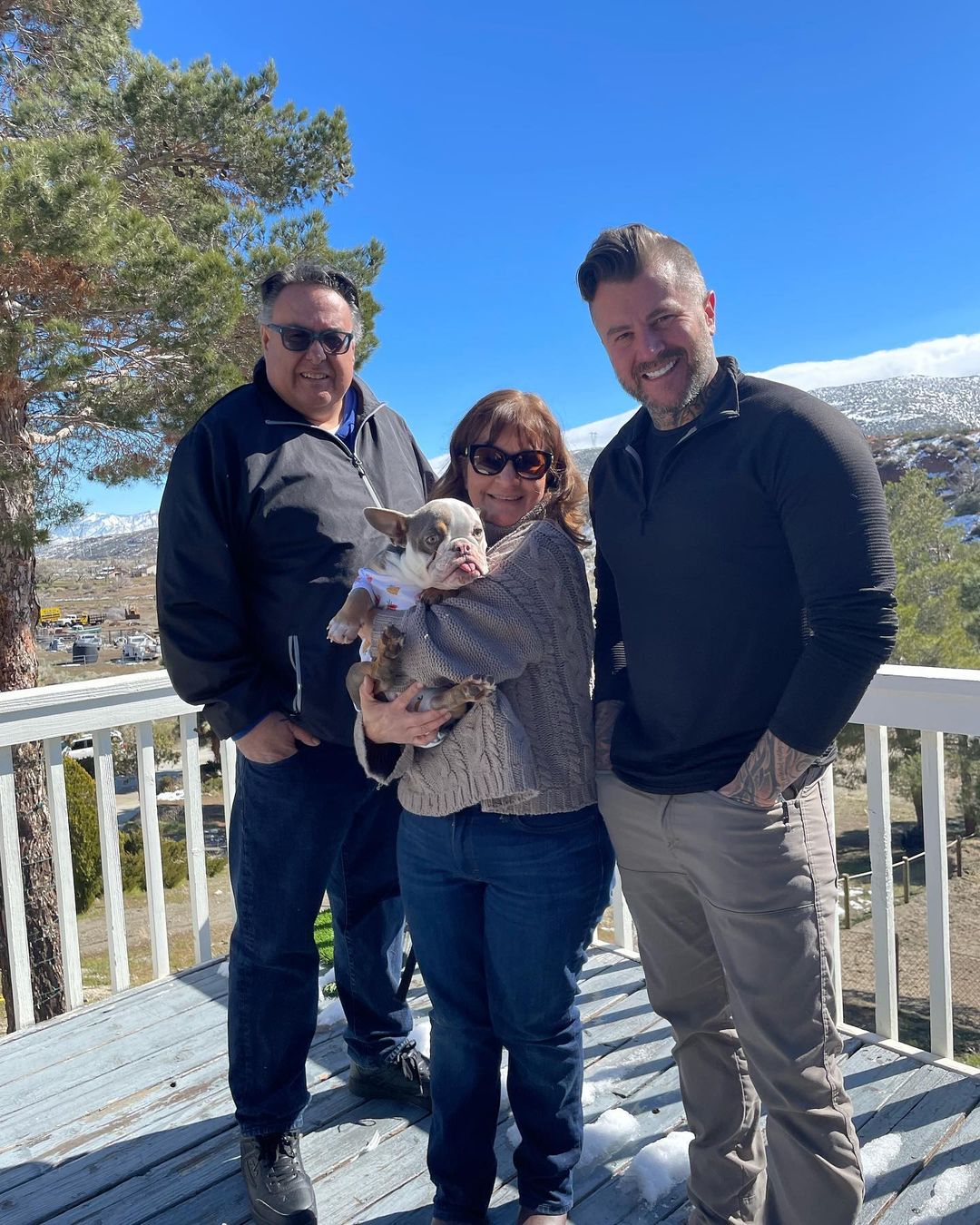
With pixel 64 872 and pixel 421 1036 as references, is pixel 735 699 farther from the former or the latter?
pixel 64 872

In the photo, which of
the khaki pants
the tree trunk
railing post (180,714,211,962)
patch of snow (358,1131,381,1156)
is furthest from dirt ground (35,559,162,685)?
the khaki pants

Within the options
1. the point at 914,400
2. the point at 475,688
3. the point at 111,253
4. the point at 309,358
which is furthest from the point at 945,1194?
the point at 914,400

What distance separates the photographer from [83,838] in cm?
1405

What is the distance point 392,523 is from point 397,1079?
168cm

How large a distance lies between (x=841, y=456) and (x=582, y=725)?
0.71 meters

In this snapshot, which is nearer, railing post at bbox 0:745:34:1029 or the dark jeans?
the dark jeans

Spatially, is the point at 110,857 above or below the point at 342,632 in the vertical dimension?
below

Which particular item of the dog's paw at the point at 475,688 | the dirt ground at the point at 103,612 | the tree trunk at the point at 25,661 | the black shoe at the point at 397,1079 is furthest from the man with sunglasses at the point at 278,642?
the dirt ground at the point at 103,612

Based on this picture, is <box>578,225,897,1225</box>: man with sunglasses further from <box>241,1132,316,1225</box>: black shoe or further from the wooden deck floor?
<box>241,1132,316,1225</box>: black shoe

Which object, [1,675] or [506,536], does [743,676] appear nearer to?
[506,536]

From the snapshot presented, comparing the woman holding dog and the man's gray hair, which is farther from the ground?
the man's gray hair

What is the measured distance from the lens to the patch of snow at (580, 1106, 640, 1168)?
2.21 meters

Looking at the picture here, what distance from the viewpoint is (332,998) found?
3.14 m

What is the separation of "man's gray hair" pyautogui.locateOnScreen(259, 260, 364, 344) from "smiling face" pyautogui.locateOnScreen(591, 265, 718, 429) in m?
0.84
